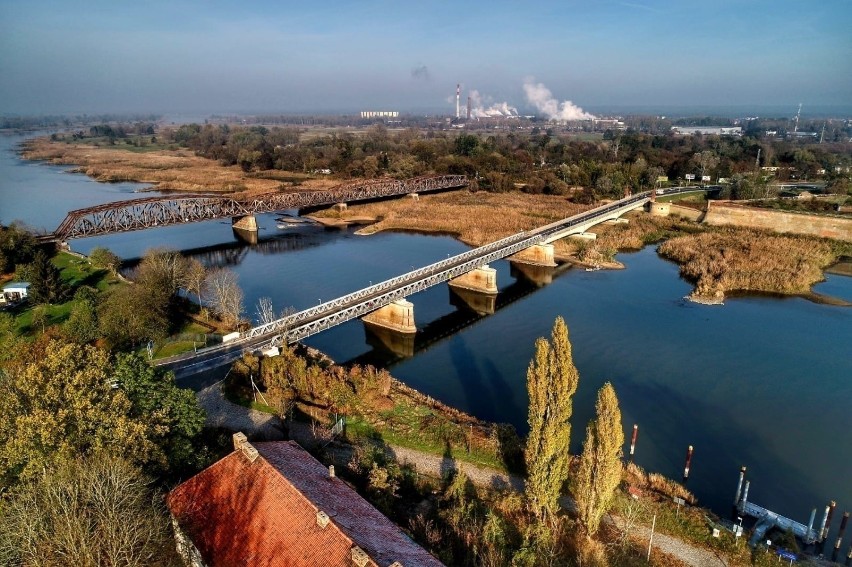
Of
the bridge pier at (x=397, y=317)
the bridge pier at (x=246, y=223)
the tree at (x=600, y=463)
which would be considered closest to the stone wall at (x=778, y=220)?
the bridge pier at (x=397, y=317)

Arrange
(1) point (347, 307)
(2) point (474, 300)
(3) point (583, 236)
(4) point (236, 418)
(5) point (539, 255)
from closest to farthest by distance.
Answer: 1. (4) point (236, 418)
2. (1) point (347, 307)
3. (2) point (474, 300)
4. (5) point (539, 255)
5. (3) point (583, 236)

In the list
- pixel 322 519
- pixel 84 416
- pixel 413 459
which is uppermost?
pixel 84 416

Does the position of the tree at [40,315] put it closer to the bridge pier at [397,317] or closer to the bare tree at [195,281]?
the bare tree at [195,281]

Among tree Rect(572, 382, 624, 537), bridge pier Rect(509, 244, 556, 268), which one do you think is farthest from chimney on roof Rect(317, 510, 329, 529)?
bridge pier Rect(509, 244, 556, 268)

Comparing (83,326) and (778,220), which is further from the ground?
(83,326)

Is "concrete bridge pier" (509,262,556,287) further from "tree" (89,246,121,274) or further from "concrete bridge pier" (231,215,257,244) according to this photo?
"tree" (89,246,121,274)

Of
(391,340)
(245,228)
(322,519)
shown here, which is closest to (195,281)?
(391,340)

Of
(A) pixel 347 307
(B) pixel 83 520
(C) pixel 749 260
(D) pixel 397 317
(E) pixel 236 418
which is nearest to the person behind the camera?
(B) pixel 83 520

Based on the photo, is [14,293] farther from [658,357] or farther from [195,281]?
[658,357]
